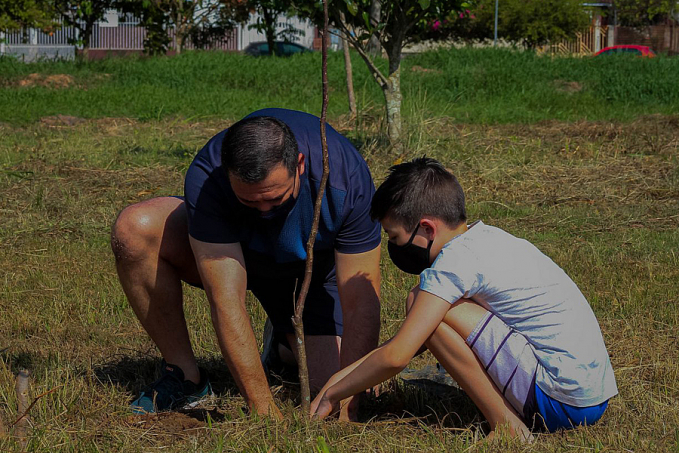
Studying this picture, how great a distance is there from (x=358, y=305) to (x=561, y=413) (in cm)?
88

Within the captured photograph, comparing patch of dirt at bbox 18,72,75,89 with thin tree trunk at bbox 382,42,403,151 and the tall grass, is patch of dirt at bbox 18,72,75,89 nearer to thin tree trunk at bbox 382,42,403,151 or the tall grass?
the tall grass

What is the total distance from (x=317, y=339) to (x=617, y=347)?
1.48 meters

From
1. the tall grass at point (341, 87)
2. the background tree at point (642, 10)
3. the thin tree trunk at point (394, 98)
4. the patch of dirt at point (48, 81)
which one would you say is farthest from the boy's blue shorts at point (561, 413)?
the background tree at point (642, 10)

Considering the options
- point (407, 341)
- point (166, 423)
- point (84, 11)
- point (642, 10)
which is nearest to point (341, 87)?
point (84, 11)

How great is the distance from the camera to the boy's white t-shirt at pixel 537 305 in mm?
2881

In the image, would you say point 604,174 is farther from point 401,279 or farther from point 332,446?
point 332,446

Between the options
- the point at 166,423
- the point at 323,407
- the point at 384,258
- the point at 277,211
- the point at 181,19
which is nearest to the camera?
the point at 323,407

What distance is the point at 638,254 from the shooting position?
584cm

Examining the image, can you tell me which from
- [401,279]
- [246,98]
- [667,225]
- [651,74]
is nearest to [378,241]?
[401,279]

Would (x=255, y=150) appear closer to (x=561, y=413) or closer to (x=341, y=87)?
(x=561, y=413)

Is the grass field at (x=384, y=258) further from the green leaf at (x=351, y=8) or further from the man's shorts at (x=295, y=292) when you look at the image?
the green leaf at (x=351, y=8)

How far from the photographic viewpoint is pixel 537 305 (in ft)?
9.66

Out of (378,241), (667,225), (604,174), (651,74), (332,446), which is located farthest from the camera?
(651,74)

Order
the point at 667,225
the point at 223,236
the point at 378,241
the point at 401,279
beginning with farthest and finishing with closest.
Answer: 1. the point at 667,225
2. the point at 401,279
3. the point at 378,241
4. the point at 223,236
